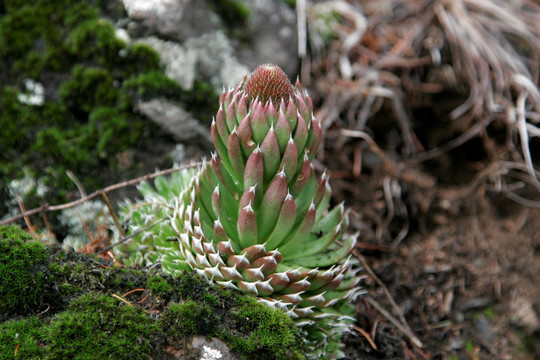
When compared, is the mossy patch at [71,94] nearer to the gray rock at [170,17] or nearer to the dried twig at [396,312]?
the gray rock at [170,17]

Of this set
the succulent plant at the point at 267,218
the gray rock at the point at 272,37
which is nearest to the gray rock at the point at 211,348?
the succulent plant at the point at 267,218

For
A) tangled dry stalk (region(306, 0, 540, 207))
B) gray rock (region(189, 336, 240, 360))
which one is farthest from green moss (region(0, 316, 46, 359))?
tangled dry stalk (region(306, 0, 540, 207))

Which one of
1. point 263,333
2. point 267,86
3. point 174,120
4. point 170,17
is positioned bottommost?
point 263,333

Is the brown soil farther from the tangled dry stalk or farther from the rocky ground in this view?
the tangled dry stalk

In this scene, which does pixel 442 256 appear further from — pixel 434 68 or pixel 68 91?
pixel 68 91

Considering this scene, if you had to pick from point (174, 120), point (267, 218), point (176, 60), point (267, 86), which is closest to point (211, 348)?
point (267, 218)

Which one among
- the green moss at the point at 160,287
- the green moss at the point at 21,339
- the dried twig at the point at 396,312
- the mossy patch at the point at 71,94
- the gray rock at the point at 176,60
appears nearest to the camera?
the green moss at the point at 21,339
